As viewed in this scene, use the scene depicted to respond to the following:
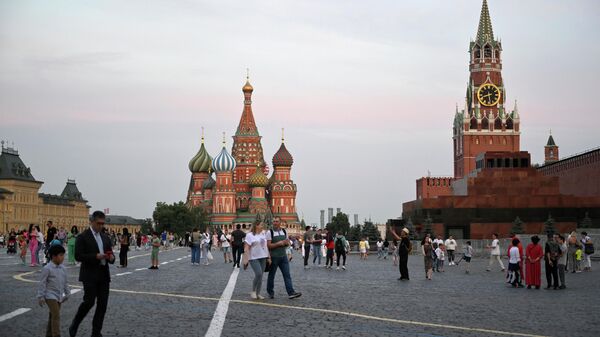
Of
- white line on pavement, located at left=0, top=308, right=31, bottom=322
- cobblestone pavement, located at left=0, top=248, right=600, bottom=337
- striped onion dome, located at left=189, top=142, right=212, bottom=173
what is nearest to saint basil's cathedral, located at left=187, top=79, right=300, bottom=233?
striped onion dome, located at left=189, top=142, right=212, bottom=173

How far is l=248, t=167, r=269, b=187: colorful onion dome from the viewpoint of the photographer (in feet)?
474

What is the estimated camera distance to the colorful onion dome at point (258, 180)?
5684 inches

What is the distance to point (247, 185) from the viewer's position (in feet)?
489

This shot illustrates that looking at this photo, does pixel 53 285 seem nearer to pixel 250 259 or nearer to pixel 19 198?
pixel 250 259

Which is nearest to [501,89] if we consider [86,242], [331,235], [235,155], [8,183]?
[235,155]

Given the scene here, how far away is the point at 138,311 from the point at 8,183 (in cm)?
12629

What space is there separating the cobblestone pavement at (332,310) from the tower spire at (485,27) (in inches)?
5235

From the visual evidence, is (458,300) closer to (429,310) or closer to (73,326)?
(429,310)

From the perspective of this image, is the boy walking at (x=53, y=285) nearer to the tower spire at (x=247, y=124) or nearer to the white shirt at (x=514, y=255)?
the white shirt at (x=514, y=255)

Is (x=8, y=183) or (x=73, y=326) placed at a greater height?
(x=8, y=183)

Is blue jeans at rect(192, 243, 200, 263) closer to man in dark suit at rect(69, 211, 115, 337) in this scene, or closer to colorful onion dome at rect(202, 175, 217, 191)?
man in dark suit at rect(69, 211, 115, 337)

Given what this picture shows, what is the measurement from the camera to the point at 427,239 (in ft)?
85.4

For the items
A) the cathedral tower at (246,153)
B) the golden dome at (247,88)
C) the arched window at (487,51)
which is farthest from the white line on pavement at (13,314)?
the arched window at (487,51)

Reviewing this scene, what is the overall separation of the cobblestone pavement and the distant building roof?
118 meters
